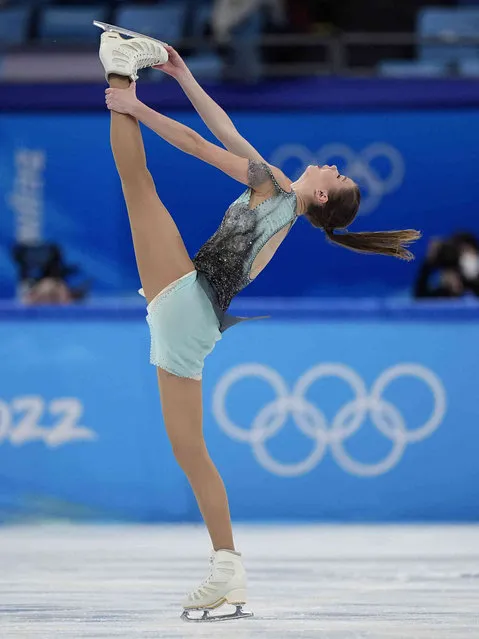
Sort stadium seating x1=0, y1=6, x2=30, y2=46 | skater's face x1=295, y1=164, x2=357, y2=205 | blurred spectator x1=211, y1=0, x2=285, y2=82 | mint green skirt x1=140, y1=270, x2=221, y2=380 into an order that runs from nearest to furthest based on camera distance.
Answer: mint green skirt x1=140, y1=270, x2=221, y2=380 → skater's face x1=295, y1=164, x2=357, y2=205 → blurred spectator x1=211, y1=0, x2=285, y2=82 → stadium seating x1=0, y1=6, x2=30, y2=46

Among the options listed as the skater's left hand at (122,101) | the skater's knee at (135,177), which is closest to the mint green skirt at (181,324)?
the skater's knee at (135,177)

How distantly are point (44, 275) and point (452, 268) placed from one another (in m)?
2.97

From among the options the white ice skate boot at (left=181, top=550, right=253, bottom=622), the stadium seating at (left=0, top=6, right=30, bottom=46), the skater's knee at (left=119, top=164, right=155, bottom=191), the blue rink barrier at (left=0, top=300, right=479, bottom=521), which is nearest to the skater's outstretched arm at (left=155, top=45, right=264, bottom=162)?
the skater's knee at (left=119, top=164, right=155, bottom=191)

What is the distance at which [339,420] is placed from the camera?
21.6ft

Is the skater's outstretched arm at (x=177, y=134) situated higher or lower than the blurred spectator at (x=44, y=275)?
higher

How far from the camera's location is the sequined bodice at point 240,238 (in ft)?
13.3

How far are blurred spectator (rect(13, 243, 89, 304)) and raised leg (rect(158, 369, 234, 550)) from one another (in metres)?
3.78

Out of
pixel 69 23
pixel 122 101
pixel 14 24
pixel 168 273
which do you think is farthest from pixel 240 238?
pixel 14 24

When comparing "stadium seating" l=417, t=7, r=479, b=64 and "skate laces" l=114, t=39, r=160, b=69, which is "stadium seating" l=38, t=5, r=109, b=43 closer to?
"stadium seating" l=417, t=7, r=479, b=64

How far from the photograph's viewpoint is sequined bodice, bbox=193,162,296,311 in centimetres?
404

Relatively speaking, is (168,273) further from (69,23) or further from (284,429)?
(69,23)

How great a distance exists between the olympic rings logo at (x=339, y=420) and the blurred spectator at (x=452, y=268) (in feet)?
4.80

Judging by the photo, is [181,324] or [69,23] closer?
[181,324]

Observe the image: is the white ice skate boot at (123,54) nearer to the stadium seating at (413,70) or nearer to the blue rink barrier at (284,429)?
the blue rink barrier at (284,429)
